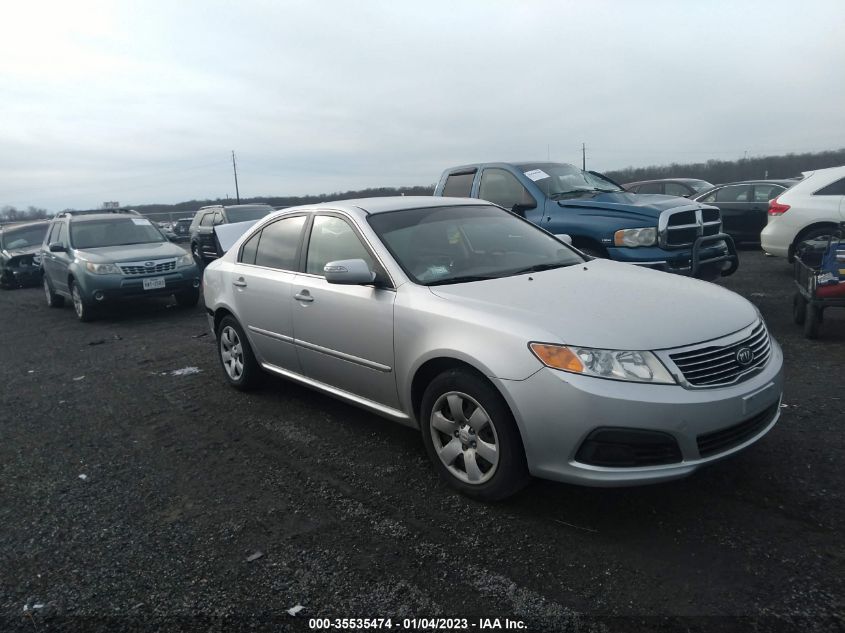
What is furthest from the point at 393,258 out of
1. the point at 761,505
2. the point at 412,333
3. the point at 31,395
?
the point at 31,395

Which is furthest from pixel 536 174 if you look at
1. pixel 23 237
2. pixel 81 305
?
pixel 23 237

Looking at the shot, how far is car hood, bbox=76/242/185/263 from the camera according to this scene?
9.86 meters

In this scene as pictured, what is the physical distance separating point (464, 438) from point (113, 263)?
323 inches

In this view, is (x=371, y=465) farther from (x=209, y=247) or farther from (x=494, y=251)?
(x=209, y=247)

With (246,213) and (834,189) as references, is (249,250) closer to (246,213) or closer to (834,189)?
(834,189)

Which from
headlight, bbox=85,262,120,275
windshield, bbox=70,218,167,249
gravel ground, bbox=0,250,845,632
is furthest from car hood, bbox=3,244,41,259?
gravel ground, bbox=0,250,845,632

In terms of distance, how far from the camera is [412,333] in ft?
11.9

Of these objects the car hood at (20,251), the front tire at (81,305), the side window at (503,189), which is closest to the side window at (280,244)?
the side window at (503,189)

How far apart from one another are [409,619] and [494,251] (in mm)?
2522

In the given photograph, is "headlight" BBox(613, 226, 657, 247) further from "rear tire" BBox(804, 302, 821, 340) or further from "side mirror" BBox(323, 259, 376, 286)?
"side mirror" BBox(323, 259, 376, 286)

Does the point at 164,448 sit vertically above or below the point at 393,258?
below

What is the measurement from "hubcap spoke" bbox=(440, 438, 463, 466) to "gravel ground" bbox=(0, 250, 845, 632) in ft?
0.70

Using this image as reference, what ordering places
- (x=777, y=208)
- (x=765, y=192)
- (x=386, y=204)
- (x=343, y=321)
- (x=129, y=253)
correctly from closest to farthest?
(x=343, y=321) → (x=386, y=204) → (x=777, y=208) → (x=129, y=253) → (x=765, y=192)

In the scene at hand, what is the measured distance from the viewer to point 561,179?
8.07 meters
